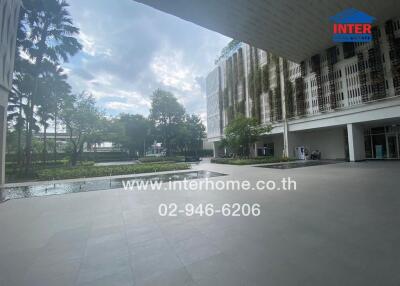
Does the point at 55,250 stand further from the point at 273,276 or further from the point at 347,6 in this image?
the point at 347,6

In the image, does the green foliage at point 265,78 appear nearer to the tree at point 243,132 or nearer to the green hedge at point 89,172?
the tree at point 243,132

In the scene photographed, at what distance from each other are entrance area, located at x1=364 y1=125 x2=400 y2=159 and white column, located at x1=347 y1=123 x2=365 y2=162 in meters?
2.02

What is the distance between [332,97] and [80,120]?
27.7 meters

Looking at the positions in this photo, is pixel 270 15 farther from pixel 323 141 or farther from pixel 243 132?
pixel 323 141

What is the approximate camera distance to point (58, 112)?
2069cm

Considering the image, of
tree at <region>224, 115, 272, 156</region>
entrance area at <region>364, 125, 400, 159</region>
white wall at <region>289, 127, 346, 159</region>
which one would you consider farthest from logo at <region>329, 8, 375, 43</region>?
tree at <region>224, 115, 272, 156</region>

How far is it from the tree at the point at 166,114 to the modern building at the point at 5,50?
2464 cm

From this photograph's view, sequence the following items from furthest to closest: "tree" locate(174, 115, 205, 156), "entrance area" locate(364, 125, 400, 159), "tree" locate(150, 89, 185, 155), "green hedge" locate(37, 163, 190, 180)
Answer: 1. "tree" locate(174, 115, 205, 156)
2. "tree" locate(150, 89, 185, 155)
3. "entrance area" locate(364, 125, 400, 159)
4. "green hedge" locate(37, 163, 190, 180)

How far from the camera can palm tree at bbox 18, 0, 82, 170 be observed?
14219 millimetres

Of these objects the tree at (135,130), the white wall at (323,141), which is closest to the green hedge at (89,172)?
the white wall at (323,141)

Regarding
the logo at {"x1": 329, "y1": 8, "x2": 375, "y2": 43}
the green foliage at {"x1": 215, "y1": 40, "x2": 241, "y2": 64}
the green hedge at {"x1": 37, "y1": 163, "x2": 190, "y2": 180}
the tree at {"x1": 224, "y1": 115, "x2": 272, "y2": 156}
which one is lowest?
the green hedge at {"x1": 37, "y1": 163, "x2": 190, "y2": 180}

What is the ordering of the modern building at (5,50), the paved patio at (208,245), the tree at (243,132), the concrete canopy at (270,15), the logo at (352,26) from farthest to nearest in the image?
the tree at (243,132) < the logo at (352,26) < the concrete canopy at (270,15) < the modern building at (5,50) < the paved patio at (208,245)

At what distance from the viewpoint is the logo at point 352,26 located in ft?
48.9

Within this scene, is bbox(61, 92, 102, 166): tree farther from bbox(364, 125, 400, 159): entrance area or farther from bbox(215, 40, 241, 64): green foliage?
bbox(364, 125, 400, 159): entrance area
